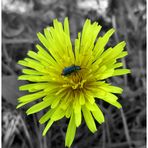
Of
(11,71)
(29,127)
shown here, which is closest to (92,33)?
(29,127)

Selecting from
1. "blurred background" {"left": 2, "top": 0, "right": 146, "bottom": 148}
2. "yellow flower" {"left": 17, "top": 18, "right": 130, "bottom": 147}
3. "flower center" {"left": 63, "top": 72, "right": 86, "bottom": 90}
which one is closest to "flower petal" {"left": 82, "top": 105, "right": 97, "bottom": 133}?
"yellow flower" {"left": 17, "top": 18, "right": 130, "bottom": 147}

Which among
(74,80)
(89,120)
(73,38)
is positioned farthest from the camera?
(73,38)

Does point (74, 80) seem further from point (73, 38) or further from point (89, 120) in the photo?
point (73, 38)

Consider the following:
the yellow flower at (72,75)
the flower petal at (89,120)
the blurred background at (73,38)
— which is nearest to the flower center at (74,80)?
the yellow flower at (72,75)

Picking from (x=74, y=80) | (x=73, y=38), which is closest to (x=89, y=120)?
(x=74, y=80)

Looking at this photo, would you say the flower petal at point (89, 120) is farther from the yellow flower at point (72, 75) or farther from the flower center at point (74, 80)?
the flower center at point (74, 80)
